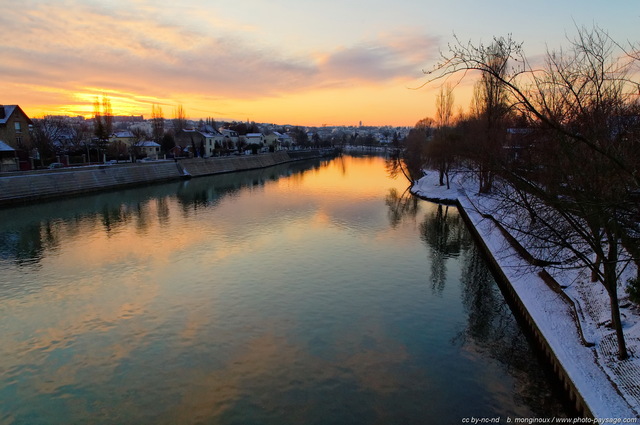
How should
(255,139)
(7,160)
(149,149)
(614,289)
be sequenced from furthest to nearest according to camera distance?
(255,139)
(149,149)
(7,160)
(614,289)

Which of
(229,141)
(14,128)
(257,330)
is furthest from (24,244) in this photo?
(229,141)

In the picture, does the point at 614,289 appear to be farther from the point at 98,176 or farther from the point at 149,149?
the point at 149,149

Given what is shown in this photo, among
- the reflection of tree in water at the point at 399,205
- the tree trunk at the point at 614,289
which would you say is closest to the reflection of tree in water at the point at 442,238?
the reflection of tree in water at the point at 399,205

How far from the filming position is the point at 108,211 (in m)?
30.9

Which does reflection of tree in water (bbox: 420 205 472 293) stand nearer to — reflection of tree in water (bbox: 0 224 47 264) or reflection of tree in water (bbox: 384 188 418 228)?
reflection of tree in water (bbox: 384 188 418 228)

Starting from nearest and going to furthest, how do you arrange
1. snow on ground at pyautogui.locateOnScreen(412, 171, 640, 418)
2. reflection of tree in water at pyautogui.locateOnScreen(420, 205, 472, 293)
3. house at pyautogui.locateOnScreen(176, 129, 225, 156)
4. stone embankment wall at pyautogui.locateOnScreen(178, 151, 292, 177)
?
snow on ground at pyautogui.locateOnScreen(412, 171, 640, 418)
reflection of tree in water at pyautogui.locateOnScreen(420, 205, 472, 293)
stone embankment wall at pyautogui.locateOnScreen(178, 151, 292, 177)
house at pyautogui.locateOnScreen(176, 129, 225, 156)

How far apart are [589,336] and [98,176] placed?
44.1m

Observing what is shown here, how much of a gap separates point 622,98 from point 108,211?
3240cm

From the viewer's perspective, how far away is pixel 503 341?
39.0 ft

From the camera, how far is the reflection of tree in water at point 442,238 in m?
17.8

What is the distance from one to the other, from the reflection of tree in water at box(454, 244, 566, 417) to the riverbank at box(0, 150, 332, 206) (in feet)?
116

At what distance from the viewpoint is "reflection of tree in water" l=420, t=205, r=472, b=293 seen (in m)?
17.8

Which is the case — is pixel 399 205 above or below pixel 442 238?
above

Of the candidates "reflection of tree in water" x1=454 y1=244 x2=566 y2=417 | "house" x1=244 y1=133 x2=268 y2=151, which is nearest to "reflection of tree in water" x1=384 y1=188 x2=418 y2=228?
"reflection of tree in water" x1=454 y1=244 x2=566 y2=417
